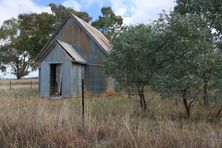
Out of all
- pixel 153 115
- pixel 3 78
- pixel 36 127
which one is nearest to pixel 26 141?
pixel 36 127

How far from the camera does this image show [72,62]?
75.7ft

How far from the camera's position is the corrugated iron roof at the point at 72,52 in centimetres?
2313

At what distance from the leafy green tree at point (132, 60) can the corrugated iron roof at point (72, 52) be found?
9.77 meters

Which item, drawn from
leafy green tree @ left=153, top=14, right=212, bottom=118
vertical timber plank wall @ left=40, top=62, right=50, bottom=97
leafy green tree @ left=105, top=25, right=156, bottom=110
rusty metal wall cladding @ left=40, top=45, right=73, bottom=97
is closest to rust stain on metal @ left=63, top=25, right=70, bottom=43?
rusty metal wall cladding @ left=40, top=45, right=73, bottom=97

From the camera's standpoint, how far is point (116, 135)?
664cm

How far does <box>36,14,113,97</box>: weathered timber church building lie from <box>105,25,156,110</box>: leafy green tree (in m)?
9.58

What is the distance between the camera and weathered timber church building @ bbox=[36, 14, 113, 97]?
2302 cm

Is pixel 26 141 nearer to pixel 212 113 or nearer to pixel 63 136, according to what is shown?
pixel 63 136

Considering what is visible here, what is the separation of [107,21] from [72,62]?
32.0 m

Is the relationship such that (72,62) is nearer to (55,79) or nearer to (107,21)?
(55,79)

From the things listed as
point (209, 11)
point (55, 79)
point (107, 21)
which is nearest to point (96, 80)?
point (55, 79)

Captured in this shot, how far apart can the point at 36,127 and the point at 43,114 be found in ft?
3.18

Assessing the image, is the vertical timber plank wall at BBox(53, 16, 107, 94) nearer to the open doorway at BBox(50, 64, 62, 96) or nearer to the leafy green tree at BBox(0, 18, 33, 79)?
the open doorway at BBox(50, 64, 62, 96)

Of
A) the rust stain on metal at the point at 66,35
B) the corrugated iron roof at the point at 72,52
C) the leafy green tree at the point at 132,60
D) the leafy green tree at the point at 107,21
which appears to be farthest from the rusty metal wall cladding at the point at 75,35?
the leafy green tree at the point at 107,21
